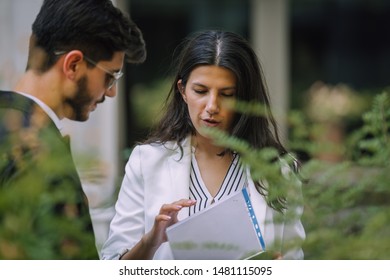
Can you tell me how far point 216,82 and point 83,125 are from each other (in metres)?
0.41

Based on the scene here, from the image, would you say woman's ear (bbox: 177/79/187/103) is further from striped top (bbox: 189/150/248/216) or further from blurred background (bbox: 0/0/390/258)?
blurred background (bbox: 0/0/390/258)

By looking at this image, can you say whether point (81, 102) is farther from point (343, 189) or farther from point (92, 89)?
point (343, 189)

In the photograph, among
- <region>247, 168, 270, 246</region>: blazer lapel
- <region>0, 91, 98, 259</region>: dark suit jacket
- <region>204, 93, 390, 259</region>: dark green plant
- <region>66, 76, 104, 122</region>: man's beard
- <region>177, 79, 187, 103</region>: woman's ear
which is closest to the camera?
<region>0, 91, 98, 259</region>: dark suit jacket

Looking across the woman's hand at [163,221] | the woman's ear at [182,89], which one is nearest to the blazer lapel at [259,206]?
the woman's hand at [163,221]

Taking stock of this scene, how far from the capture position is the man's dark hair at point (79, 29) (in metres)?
1.95

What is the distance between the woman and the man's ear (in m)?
0.27

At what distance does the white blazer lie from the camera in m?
1.91

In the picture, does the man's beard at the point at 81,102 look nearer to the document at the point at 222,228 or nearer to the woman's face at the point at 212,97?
the woman's face at the point at 212,97

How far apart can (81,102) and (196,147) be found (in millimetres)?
327

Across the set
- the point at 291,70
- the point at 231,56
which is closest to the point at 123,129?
the point at 291,70

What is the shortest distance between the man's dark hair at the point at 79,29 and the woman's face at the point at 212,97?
0.24 metres

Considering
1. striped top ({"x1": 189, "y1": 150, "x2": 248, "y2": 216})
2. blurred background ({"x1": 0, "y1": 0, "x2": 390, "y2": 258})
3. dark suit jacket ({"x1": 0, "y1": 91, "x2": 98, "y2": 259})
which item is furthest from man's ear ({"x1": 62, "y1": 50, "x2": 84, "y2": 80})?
blurred background ({"x1": 0, "y1": 0, "x2": 390, "y2": 258})

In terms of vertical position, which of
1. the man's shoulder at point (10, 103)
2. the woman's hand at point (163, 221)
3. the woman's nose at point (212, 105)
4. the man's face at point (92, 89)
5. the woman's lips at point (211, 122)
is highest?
the man's shoulder at point (10, 103)

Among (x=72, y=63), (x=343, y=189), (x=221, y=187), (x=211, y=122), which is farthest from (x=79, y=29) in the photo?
(x=343, y=189)
